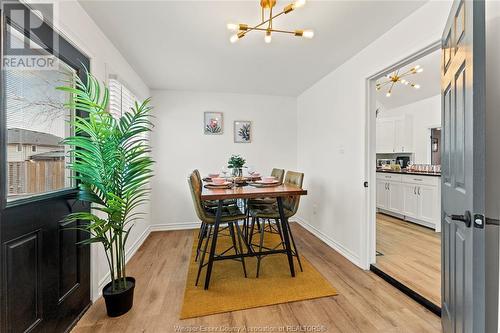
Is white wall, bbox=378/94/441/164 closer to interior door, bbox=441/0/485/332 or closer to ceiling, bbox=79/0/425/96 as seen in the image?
ceiling, bbox=79/0/425/96

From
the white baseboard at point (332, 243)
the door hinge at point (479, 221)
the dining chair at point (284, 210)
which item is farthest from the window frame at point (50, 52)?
the white baseboard at point (332, 243)

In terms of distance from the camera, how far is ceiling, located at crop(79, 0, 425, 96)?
189 cm

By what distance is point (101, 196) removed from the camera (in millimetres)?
1749

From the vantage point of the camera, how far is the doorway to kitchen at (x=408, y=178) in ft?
7.80

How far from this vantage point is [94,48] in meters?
2.10

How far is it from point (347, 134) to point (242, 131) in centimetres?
204

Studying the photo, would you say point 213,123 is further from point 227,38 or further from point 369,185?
point 369,185

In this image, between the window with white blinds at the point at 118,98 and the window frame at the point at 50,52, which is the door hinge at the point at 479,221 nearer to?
the window frame at the point at 50,52

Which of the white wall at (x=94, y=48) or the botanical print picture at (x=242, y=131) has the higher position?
the white wall at (x=94, y=48)

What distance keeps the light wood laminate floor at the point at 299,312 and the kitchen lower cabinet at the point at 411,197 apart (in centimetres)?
227

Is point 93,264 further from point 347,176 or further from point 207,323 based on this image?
point 347,176

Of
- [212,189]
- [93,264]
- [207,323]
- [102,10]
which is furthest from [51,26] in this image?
[207,323]

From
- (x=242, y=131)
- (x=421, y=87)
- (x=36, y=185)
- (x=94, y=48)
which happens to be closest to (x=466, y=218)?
(x=36, y=185)

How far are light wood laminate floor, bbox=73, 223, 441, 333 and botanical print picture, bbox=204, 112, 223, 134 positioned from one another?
254cm
